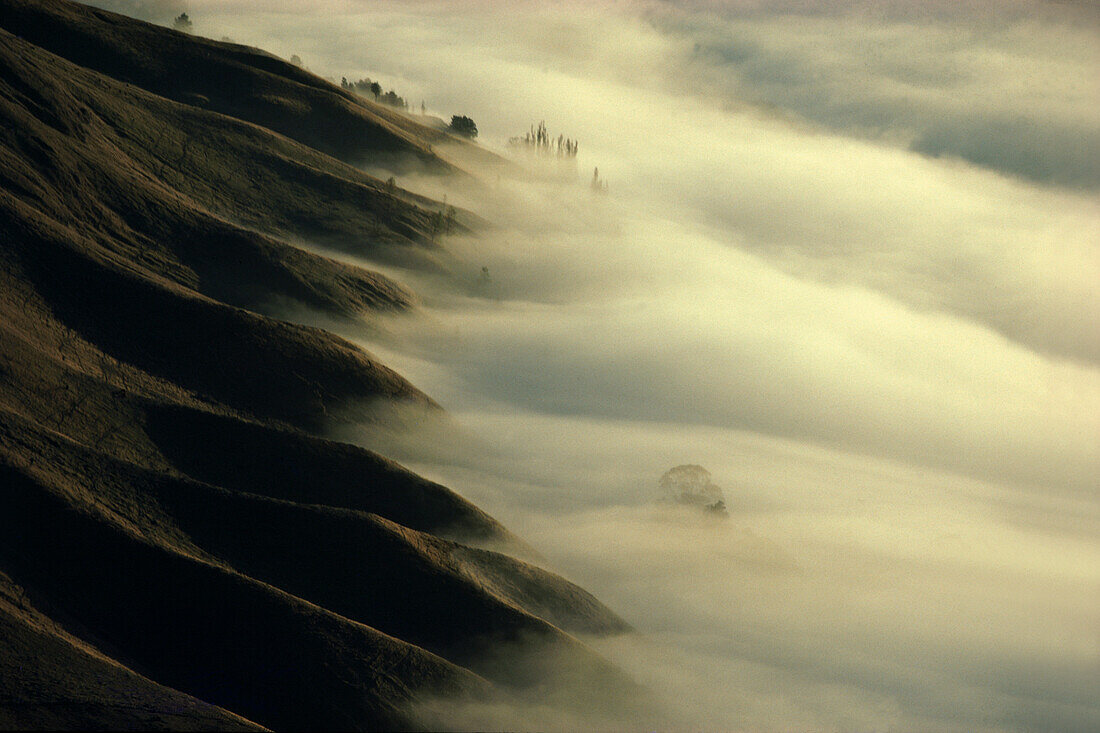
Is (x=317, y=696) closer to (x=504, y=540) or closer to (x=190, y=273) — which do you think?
(x=504, y=540)

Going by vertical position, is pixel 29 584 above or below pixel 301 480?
below

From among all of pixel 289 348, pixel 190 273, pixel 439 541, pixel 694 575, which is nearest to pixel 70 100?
pixel 190 273

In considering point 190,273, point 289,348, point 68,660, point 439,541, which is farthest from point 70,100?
point 68,660

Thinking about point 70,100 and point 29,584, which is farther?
point 70,100

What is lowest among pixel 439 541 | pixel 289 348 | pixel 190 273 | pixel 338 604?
pixel 338 604

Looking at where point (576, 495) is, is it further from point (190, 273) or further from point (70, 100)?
point (70, 100)

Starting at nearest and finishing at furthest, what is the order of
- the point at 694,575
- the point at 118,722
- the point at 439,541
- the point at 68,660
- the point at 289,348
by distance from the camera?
the point at 118,722, the point at 68,660, the point at 439,541, the point at 289,348, the point at 694,575

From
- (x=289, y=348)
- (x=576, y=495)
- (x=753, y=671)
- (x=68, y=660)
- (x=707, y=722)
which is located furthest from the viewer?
(x=576, y=495)
